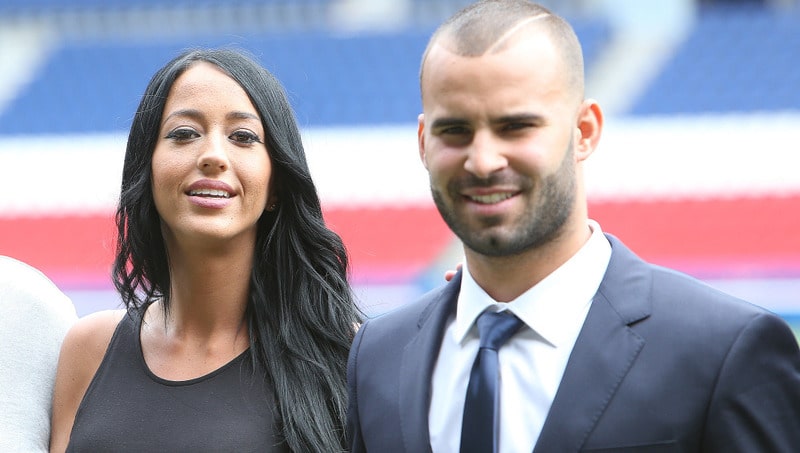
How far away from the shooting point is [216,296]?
2463 millimetres

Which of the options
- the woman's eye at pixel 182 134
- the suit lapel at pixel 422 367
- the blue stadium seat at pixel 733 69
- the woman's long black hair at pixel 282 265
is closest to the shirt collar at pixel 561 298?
the suit lapel at pixel 422 367

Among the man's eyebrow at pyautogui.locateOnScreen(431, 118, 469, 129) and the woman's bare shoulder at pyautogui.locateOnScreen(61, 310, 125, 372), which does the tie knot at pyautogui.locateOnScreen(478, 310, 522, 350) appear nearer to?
the man's eyebrow at pyautogui.locateOnScreen(431, 118, 469, 129)

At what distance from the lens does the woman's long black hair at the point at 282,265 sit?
94.2 inches

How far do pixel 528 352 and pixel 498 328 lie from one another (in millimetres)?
57

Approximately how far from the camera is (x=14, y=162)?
1370 cm

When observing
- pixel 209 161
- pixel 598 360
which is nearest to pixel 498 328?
pixel 598 360

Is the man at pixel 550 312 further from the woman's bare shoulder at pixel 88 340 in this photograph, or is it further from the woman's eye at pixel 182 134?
the woman's bare shoulder at pixel 88 340

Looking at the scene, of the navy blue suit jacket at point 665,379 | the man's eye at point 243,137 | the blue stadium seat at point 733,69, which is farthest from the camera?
the blue stadium seat at point 733,69

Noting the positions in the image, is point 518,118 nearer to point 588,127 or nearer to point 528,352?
point 588,127

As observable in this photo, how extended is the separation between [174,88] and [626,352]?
4.01 ft

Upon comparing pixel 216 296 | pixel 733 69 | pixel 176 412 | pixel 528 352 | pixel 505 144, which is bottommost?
pixel 733 69

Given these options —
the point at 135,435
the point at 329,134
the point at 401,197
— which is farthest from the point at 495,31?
the point at 329,134

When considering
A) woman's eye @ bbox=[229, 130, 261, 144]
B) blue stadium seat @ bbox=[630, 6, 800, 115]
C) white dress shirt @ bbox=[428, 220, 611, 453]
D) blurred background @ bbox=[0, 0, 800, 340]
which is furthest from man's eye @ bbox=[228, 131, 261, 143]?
blue stadium seat @ bbox=[630, 6, 800, 115]

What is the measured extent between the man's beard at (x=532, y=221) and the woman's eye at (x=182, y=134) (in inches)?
33.7
